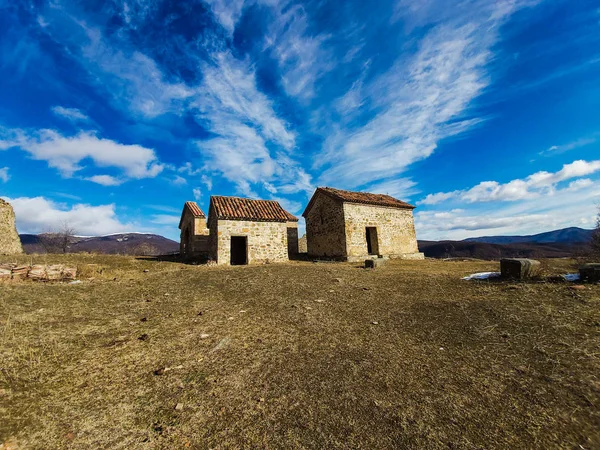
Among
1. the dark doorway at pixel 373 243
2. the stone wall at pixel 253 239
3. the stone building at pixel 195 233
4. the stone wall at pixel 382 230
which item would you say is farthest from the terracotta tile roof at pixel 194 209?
the dark doorway at pixel 373 243

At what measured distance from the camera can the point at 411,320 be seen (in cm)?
526

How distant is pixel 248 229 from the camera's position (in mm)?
15945

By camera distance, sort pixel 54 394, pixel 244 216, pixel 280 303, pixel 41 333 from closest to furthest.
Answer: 1. pixel 54 394
2. pixel 41 333
3. pixel 280 303
4. pixel 244 216

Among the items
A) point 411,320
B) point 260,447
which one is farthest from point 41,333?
point 411,320

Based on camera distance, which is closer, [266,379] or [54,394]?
[54,394]

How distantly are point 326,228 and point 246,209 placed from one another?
20.9ft

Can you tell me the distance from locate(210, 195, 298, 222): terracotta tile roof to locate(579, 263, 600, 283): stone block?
13.2 m

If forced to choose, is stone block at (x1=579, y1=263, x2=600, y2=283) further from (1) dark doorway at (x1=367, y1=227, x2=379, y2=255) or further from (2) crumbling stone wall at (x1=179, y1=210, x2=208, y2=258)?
(2) crumbling stone wall at (x1=179, y1=210, x2=208, y2=258)

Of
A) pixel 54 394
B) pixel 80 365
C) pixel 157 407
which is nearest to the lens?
pixel 157 407

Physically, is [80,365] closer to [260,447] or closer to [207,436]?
[207,436]

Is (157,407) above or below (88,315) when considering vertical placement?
below

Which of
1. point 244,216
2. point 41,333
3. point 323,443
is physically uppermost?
point 244,216

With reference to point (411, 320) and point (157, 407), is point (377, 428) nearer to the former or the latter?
point (157, 407)

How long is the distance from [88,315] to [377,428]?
622 centimetres
